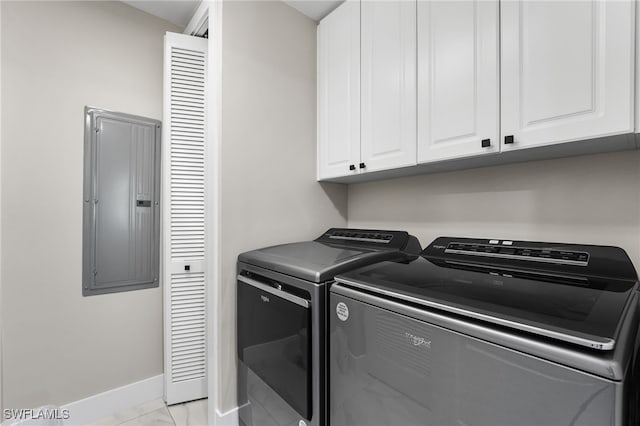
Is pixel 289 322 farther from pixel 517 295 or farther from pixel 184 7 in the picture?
pixel 184 7

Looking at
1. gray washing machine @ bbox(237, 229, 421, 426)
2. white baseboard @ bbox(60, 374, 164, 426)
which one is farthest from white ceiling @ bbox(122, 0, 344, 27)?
white baseboard @ bbox(60, 374, 164, 426)

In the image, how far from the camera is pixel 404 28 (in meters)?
1.43

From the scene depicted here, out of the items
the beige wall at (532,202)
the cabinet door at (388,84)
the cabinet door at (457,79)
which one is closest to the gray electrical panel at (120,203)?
the cabinet door at (388,84)

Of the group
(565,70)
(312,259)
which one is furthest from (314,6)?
(312,259)

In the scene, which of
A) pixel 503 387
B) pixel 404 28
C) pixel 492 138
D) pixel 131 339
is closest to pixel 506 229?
pixel 492 138

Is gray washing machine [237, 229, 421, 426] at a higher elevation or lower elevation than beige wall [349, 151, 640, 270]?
lower

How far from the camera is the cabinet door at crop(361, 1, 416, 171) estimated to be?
1412 millimetres

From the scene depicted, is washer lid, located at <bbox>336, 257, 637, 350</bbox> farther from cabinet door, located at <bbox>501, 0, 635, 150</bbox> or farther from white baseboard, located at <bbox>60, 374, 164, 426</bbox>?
white baseboard, located at <bbox>60, 374, 164, 426</bbox>

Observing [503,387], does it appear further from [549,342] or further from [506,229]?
[506,229]

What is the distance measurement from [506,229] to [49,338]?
253 centimetres

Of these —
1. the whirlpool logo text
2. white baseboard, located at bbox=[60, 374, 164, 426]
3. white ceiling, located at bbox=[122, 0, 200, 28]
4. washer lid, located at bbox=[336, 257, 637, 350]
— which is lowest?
white baseboard, located at bbox=[60, 374, 164, 426]

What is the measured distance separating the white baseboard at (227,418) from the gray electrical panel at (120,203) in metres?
1.01

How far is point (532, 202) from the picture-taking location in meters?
1.32

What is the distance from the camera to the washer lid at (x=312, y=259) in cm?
124
